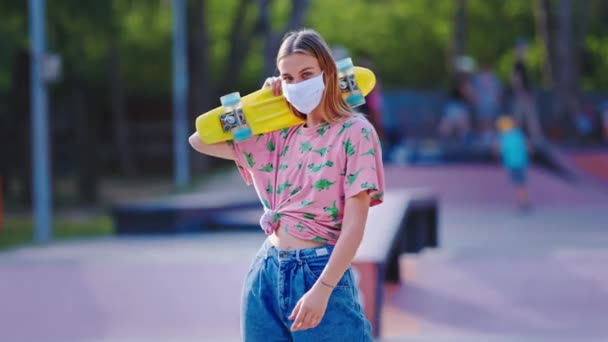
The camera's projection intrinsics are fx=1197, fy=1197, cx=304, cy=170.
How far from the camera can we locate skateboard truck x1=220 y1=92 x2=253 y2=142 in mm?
4051

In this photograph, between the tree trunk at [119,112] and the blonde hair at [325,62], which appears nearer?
the blonde hair at [325,62]

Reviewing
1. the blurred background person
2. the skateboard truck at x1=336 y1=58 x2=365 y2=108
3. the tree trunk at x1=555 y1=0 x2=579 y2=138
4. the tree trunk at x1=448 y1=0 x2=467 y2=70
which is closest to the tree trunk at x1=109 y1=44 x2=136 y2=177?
the tree trunk at x1=448 y1=0 x2=467 y2=70

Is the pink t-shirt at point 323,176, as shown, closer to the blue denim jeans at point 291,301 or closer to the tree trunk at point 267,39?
the blue denim jeans at point 291,301

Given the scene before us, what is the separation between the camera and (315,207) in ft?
12.8

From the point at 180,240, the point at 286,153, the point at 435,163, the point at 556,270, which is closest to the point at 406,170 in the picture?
the point at 435,163

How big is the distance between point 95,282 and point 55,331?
2.05 meters

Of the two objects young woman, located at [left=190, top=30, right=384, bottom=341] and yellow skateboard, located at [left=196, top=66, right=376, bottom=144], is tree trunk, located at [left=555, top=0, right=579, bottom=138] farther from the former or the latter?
young woman, located at [left=190, top=30, right=384, bottom=341]

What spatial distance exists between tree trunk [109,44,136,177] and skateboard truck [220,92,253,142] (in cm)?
3423

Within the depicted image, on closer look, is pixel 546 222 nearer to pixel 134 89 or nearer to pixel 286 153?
pixel 286 153

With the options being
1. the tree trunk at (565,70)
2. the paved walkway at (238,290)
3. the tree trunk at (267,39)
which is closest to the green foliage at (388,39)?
the tree trunk at (267,39)

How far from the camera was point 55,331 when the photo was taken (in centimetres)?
890

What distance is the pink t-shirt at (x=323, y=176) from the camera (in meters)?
3.87

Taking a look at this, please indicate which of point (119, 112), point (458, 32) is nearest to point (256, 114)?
point (458, 32)

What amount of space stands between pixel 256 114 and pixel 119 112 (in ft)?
128
